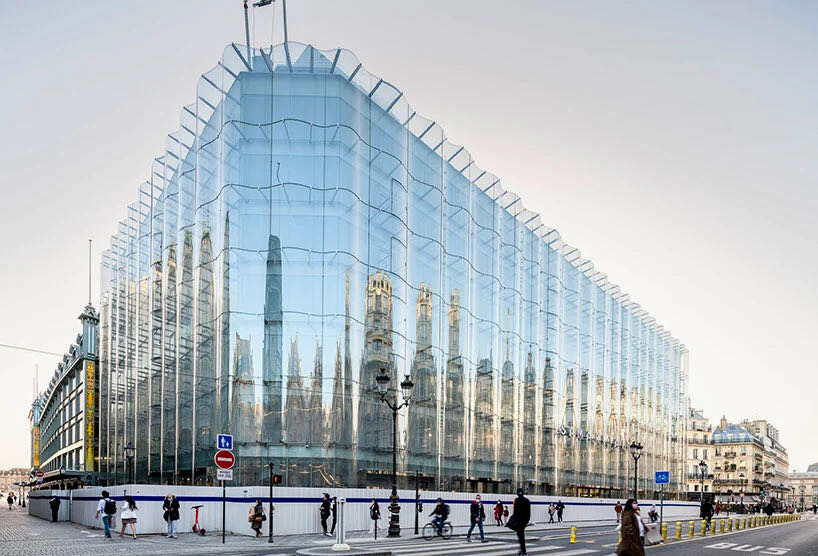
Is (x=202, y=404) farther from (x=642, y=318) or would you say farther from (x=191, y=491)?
(x=642, y=318)

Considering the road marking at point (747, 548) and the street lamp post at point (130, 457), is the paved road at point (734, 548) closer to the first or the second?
the road marking at point (747, 548)

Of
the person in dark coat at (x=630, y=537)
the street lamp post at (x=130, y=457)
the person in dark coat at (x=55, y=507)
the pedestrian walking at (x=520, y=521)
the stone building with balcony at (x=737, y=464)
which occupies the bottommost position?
the stone building with balcony at (x=737, y=464)

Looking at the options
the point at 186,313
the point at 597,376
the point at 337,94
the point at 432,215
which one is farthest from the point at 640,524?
the point at 597,376

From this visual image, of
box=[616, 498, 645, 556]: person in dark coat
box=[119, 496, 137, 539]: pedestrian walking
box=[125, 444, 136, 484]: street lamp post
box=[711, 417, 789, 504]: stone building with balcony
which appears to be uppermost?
box=[616, 498, 645, 556]: person in dark coat

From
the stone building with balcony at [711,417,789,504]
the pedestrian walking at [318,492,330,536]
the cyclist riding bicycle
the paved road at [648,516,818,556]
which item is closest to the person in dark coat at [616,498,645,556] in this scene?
the paved road at [648,516,818,556]

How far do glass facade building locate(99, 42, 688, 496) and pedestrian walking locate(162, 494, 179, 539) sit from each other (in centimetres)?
599

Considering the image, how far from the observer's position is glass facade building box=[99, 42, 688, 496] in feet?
120

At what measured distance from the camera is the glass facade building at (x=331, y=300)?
120 feet

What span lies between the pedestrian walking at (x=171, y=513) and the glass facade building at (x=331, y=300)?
236 inches

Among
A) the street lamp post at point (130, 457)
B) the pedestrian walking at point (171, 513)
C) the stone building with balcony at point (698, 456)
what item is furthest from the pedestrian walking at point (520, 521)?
the stone building with balcony at point (698, 456)

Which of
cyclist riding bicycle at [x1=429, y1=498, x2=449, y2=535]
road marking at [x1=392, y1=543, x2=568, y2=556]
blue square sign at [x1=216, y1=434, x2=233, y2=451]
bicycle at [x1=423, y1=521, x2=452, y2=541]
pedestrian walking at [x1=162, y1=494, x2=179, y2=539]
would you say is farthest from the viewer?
cyclist riding bicycle at [x1=429, y1=498, x2=449, y2=535]

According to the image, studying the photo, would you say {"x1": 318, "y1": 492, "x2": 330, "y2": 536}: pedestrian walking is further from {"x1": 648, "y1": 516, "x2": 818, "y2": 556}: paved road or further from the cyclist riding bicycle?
{"x1": 648, "y1": 516, "x2": 818, "y2": 556}: paved road

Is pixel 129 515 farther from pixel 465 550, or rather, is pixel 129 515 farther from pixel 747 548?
pixel 747 548

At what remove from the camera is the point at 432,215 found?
152 ft
